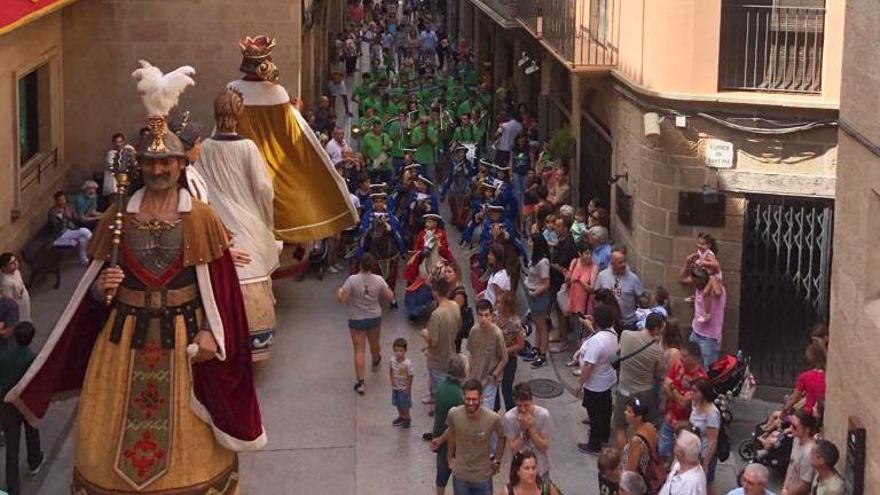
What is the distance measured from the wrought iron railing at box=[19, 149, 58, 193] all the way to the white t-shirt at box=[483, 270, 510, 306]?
21.4 ft

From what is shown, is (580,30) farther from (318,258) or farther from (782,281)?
(782,281)

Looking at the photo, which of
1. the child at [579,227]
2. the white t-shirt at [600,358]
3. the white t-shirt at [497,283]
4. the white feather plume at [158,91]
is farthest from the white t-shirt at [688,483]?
the child at [579,227]

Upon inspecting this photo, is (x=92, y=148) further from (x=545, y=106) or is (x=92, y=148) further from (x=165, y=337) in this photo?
(x=165, y=337)

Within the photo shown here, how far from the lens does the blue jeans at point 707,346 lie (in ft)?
42.5

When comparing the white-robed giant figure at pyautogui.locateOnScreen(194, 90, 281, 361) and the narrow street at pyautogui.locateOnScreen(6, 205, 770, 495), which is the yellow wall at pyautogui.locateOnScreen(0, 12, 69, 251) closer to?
the narrow street at pyautogui.locateOnScreen(6, 205, 770, 495)

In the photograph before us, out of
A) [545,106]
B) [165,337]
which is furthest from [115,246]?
[545,106]

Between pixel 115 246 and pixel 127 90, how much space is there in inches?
459

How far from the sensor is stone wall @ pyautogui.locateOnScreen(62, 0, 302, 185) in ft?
63.3

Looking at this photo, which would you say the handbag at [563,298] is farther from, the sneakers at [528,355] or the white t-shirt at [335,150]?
the white t-shirt at [335,150]

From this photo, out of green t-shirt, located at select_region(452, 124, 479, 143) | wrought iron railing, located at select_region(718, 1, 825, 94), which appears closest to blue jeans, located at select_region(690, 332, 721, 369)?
wrought iron railing, located at select_region(718, 1, 825, 94)

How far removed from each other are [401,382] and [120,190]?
164 inches

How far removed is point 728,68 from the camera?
547 inches

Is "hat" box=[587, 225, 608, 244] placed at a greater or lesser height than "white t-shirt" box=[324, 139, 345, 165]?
lesser

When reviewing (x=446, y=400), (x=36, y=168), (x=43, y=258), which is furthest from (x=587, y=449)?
(x=36, y=168)
